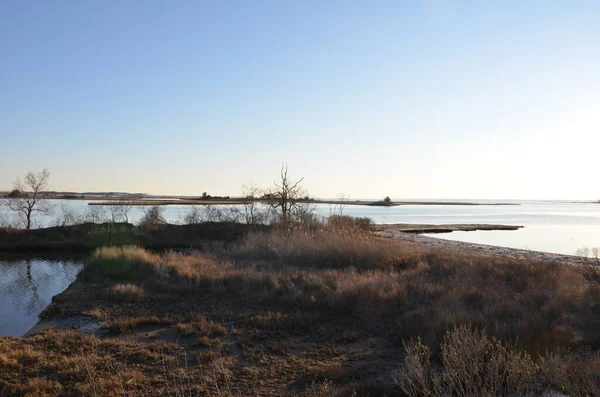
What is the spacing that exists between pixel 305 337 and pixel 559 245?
34.1 m

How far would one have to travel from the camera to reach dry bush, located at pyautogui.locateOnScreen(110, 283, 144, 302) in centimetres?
1303

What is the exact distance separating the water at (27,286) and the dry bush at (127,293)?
7.22 ft

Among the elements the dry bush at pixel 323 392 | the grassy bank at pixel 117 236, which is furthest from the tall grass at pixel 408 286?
the grassy bank at pixel 117 236

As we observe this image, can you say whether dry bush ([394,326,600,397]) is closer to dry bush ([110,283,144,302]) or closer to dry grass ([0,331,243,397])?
dry grass ([0,331,243,397])

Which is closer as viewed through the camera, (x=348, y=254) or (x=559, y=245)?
(x=348, y=254)

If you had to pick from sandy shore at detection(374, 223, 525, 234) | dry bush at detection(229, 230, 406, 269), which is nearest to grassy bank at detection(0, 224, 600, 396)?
dry bush at detection(229, 230, 406, 269)

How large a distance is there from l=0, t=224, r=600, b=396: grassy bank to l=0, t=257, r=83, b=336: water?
1068 millimetres

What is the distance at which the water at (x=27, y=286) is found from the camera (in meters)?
12.5

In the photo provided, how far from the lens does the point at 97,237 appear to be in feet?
112

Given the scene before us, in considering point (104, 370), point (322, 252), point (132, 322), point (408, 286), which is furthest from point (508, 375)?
point (322, 252)

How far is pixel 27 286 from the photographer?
60.8 ft

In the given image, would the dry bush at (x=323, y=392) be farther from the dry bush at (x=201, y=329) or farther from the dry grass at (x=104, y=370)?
the dry bush at (x=201, y=329)

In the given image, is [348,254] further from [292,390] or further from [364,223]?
[364,223]

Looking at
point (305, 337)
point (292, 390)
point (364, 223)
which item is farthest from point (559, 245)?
point (292, 390)
